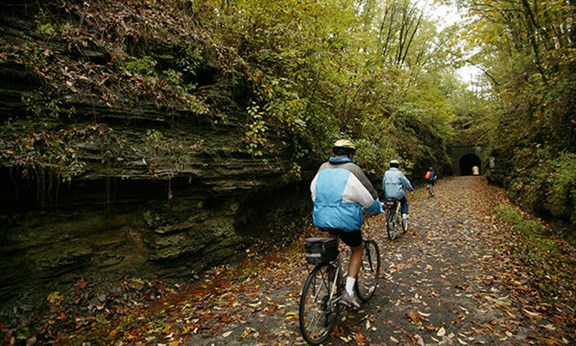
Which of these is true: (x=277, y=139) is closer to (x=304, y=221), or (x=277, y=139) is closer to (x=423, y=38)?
(x=304, y=221)

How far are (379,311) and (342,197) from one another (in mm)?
2221

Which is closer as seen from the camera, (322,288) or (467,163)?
(322,288)

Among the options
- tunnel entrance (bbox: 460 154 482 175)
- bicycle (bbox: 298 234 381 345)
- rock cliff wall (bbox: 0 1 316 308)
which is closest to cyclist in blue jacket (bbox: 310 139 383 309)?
bicycle (bbox: 298 234 381 345)

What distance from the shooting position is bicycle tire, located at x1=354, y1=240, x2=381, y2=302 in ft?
15.4

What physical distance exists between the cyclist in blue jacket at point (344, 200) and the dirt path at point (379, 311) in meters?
1.04

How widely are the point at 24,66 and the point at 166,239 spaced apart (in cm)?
391

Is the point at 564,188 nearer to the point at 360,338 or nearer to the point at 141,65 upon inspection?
the point at 360,338

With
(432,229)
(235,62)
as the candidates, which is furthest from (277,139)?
(432,229)

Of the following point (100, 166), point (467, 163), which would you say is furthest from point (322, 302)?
point (467, 163)

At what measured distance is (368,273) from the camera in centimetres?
567

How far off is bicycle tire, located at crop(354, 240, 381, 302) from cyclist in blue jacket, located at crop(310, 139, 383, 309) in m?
0.90

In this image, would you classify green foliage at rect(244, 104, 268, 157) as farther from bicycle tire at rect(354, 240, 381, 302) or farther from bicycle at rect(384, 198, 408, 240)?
bicycle at rect(384, 198, 408, 240)

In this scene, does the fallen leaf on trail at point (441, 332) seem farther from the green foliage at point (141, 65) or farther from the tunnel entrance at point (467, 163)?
the tunnel entrance at point (467, 163)

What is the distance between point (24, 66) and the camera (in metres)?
4.48
